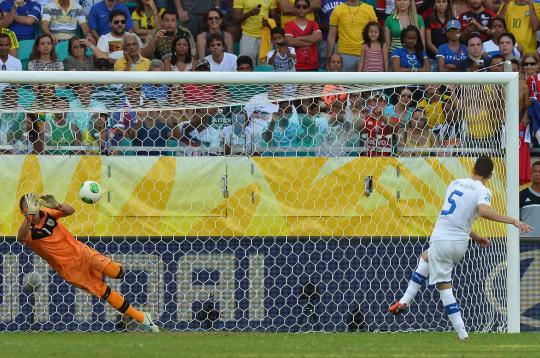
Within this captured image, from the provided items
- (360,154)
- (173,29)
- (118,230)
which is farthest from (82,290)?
(173,29)


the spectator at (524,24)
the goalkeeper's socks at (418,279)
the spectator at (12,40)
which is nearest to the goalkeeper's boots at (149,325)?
the goalkeeper's socks at (418,279)

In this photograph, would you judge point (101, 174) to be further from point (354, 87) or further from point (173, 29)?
point (173, 29)

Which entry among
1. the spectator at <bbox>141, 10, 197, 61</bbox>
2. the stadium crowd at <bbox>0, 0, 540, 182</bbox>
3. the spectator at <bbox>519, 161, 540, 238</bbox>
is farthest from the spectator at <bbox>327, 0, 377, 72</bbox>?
the spectator at <bbox>519, 161, 540, 238</bbox>

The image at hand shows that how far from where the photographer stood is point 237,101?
43.5 feet

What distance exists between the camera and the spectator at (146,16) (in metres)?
17.3

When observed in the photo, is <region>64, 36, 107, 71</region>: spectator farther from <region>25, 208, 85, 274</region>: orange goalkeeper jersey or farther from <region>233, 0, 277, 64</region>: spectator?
<region>25, 208, 85, 274</region>: orange goalkeeper jersey

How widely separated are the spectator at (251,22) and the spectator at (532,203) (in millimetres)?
4584

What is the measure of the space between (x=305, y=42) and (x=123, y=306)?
20.4 ft

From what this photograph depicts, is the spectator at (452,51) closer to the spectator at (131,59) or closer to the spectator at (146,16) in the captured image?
the spectator at (146,16)

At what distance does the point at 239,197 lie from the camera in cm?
1327

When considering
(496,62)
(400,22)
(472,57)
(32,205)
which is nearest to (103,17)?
(400,22)

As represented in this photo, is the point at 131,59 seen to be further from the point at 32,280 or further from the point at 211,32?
the point at 32,280

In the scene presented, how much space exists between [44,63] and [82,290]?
4.13 metres

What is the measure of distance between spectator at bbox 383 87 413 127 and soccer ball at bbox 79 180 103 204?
11.6 feet
